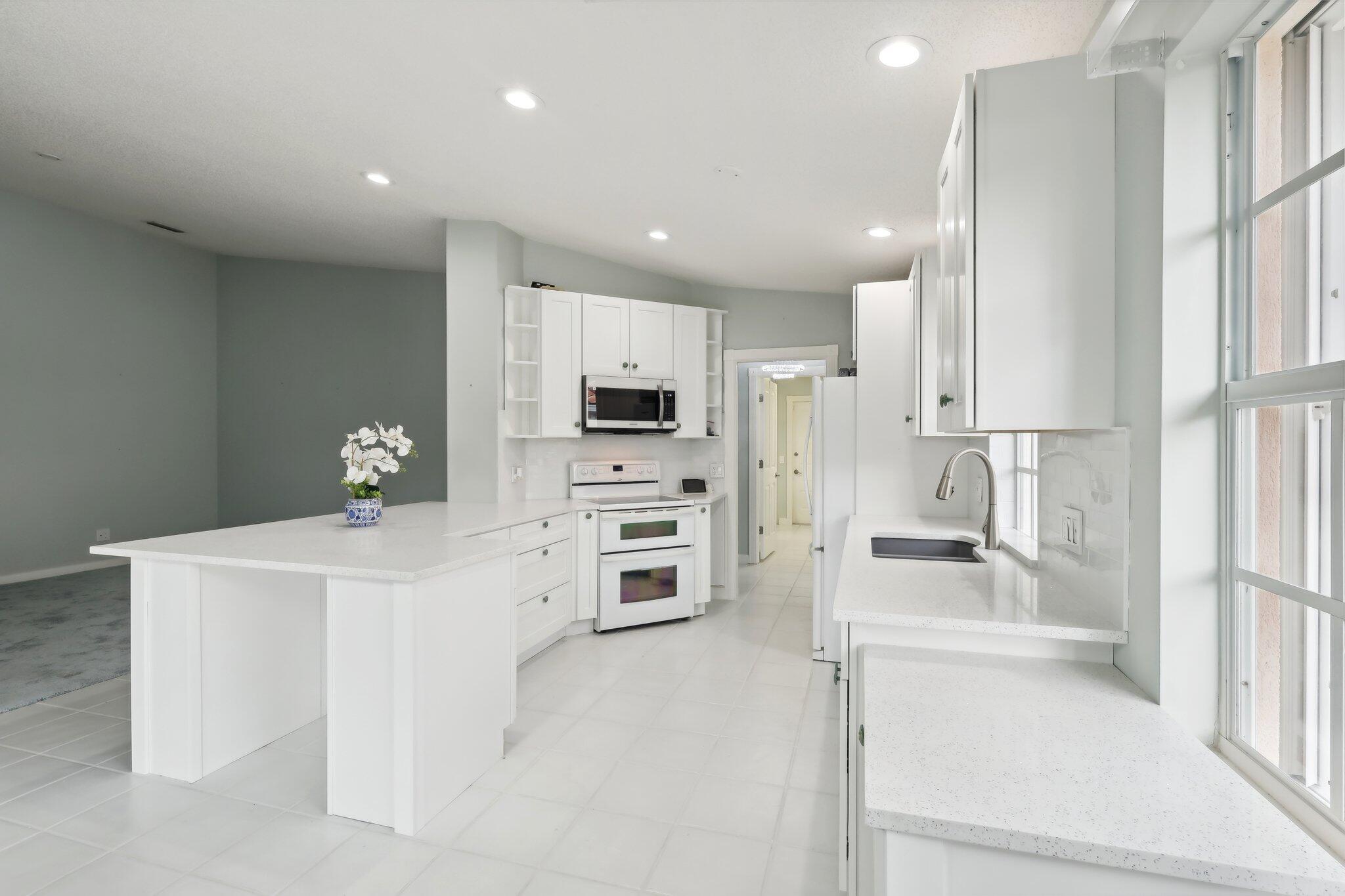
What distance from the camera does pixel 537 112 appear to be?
8.47ft

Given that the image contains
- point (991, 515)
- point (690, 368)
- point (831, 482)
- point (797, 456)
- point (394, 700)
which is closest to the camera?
point (394, 700)

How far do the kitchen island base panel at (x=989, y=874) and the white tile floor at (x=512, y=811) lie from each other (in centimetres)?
111

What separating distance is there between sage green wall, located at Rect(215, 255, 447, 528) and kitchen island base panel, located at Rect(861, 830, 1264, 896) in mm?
5811

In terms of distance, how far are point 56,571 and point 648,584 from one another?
514cm

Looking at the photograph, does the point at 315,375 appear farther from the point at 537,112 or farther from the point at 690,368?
the point at 537,112

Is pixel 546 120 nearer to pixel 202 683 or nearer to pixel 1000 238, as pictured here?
pixel 1000 238

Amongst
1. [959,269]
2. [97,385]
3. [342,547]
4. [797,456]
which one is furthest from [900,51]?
[797,456]

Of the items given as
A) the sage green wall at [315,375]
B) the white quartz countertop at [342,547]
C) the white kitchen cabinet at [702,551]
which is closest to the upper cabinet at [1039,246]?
the white quartz countertop at [342,547]

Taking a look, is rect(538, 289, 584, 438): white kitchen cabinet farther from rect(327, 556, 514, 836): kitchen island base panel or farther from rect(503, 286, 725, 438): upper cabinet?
rect(327, 556, 514, 836): kitchen island base panel

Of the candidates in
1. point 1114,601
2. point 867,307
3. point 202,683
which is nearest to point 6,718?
point 202,683

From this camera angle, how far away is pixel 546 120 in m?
2.65

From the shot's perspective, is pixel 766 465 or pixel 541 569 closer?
pixel 541 569

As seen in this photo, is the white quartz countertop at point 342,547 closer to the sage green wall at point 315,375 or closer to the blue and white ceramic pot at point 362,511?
the blue and white ceramic pot at point 362,511

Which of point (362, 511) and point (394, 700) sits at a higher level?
point (362, 511)
